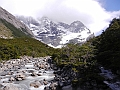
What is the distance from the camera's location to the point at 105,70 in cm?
3028

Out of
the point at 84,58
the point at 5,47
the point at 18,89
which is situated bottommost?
the point at 18,89

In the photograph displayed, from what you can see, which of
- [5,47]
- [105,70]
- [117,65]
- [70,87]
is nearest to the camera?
[117,65]

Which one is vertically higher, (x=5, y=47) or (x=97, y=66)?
(x=5, y=47)

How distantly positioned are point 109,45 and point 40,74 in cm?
1455

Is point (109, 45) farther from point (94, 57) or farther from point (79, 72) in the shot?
point (79, 72)

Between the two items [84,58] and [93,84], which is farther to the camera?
[84,58]

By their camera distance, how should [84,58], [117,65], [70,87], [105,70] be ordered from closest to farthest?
1. [117,65]
2. [70,87]
3. [105,70]
4. [84,58]

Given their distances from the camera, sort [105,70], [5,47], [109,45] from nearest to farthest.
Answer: [105,70] → [109,45] → [5,47]

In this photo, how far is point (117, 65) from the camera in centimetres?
2645

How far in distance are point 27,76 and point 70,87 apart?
13267 mm

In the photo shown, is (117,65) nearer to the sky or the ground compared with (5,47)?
nearer to the ground

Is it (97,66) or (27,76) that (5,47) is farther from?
(97,66)

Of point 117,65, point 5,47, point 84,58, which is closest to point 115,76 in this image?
point 117,65

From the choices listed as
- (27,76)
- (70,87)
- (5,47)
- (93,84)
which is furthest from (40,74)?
(5,47)
